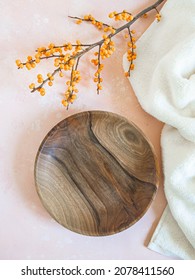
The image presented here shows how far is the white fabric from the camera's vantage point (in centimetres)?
92

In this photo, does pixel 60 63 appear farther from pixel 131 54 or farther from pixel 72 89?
pixel 131 54

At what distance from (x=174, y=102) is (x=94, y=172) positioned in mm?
287

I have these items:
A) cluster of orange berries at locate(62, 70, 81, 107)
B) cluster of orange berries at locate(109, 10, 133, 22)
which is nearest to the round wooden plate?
cluster of orange berries at locate(62, 70, 81, 107)

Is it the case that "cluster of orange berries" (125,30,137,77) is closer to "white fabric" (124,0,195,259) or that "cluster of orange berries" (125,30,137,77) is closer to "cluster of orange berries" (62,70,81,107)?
"white fabric" (124,0,195,259)

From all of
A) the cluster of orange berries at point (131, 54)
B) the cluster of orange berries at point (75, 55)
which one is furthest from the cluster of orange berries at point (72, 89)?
the cluster of orange berries at point (131, 54)

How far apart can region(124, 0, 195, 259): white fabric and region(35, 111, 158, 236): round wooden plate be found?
7cm

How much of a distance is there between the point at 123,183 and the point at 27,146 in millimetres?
294

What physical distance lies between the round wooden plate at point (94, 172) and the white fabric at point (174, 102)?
0.07m

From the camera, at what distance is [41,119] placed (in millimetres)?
1020

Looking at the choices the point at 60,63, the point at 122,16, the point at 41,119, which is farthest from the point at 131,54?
the point at 41,119

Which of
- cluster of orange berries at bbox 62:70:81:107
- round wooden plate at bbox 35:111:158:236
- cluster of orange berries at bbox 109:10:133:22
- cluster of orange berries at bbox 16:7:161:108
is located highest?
cluster of orange berries at bbox 109:10:133:22

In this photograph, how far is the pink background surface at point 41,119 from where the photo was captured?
40.1 inches
